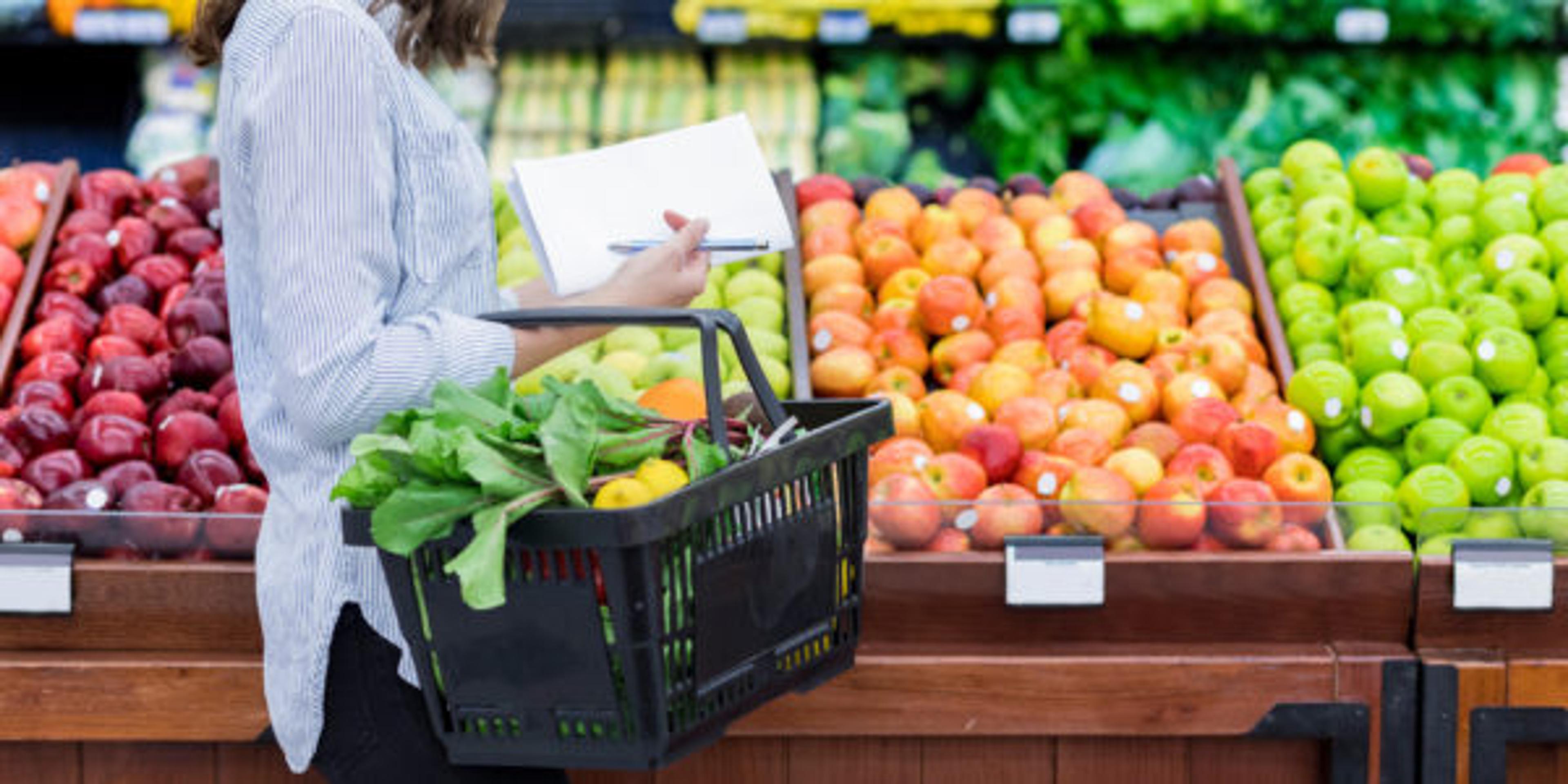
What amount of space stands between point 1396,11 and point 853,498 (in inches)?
131

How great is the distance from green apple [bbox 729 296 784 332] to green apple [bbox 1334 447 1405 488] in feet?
3.01

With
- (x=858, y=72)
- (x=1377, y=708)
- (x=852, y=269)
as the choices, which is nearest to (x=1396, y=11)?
(x=858, y=72)

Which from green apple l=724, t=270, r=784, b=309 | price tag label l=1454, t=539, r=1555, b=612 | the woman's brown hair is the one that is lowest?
price tag label l=1454, t=539, r=1555, b=612

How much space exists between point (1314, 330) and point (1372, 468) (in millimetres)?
382

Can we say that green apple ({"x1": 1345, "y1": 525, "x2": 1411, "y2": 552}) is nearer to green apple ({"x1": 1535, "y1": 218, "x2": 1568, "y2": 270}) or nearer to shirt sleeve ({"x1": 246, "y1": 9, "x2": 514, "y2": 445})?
green apple ({"x1": 1535, "y1": 218, "x2": 1568, "y2": 270})

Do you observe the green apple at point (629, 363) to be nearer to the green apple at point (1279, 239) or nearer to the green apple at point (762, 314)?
the green apple at point (762, 314)

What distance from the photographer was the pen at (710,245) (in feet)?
5.21

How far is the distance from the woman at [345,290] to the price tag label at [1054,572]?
0.66 m

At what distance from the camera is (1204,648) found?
203 centimetres

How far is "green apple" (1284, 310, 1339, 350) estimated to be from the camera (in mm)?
2807

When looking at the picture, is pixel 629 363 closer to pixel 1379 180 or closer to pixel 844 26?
pixel 1379 180

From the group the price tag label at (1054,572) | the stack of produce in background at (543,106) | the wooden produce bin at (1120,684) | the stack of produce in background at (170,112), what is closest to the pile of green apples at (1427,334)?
the wooden produce bin at (1120,684)

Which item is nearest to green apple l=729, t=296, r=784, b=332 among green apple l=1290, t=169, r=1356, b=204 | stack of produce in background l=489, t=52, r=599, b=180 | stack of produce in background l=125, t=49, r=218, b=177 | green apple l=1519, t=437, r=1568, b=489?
green apple l=1290, t=169, r=1356, b=204

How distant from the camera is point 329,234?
1278 mm
